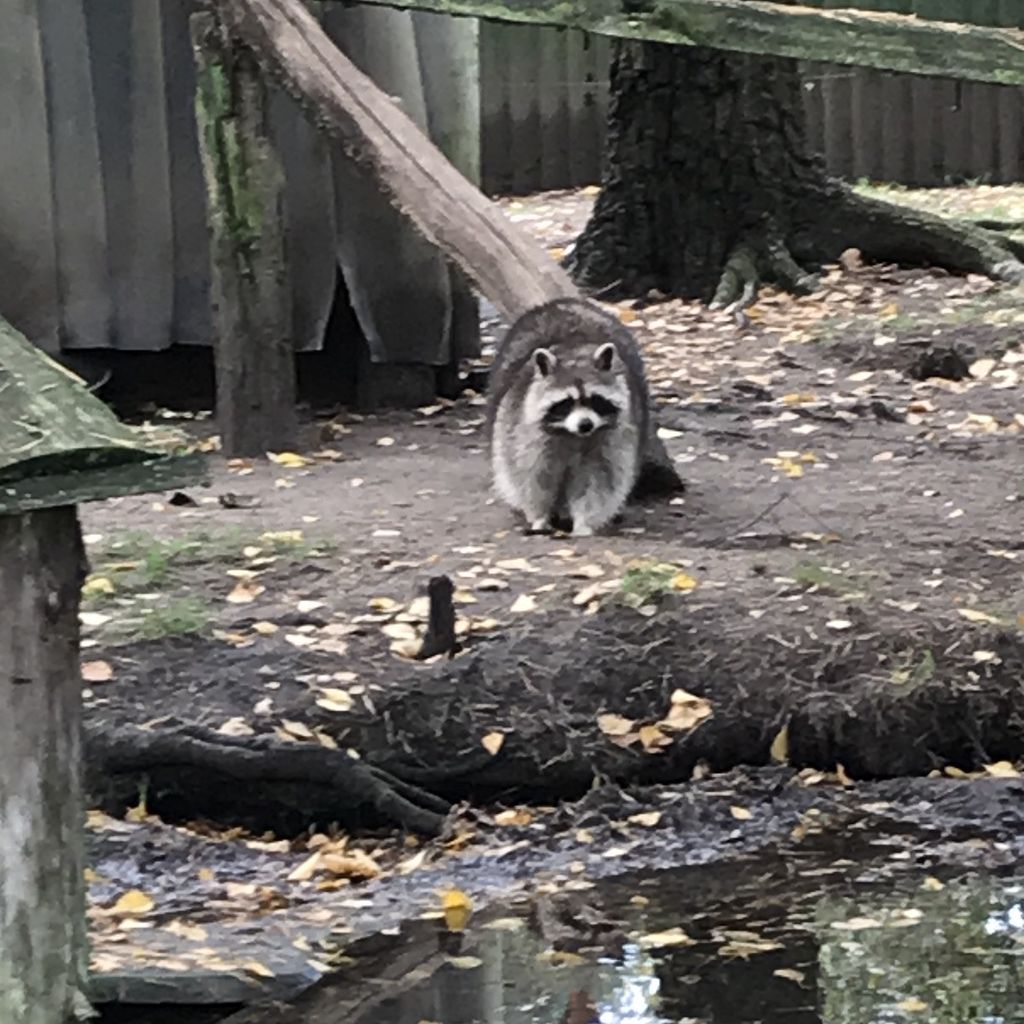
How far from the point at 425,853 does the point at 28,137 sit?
4.59 meters

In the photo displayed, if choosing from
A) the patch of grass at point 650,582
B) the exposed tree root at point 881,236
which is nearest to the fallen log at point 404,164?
the patch of grass at point 650,582

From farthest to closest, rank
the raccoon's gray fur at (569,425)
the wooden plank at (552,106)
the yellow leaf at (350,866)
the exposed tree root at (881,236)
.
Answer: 1. the wooden plank at (552,106)
2. the exposed tree root at (881,236)
3. the raccoon's gray fur at (569,425)
4. the yellow leaf at (350,866)

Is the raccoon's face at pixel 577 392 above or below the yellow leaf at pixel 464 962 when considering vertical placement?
above

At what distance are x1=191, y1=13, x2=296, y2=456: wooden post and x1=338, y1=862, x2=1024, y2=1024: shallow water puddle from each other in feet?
11.0

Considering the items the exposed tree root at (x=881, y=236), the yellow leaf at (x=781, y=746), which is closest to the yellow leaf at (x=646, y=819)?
the yellow leaf at (x=781, y=746)

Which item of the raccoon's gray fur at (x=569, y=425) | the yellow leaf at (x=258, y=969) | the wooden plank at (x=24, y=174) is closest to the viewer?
the yellow leaf at (x=258, y=969)

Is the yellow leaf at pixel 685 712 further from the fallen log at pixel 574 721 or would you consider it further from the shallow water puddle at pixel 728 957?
the shallow water puddle at pixel 728 957

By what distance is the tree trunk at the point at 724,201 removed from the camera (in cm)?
1066

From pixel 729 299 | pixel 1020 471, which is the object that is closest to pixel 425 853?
pixel 1020 471

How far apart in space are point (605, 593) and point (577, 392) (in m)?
1.51

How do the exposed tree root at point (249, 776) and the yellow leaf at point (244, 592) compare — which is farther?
the yellow leaf at point (244, 592)

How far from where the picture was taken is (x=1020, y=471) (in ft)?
25.1

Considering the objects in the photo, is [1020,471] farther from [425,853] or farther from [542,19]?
[542,19]

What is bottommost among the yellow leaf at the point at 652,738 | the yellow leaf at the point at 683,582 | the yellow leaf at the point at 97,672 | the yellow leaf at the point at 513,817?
the yellow leaf at the point at 513,817
